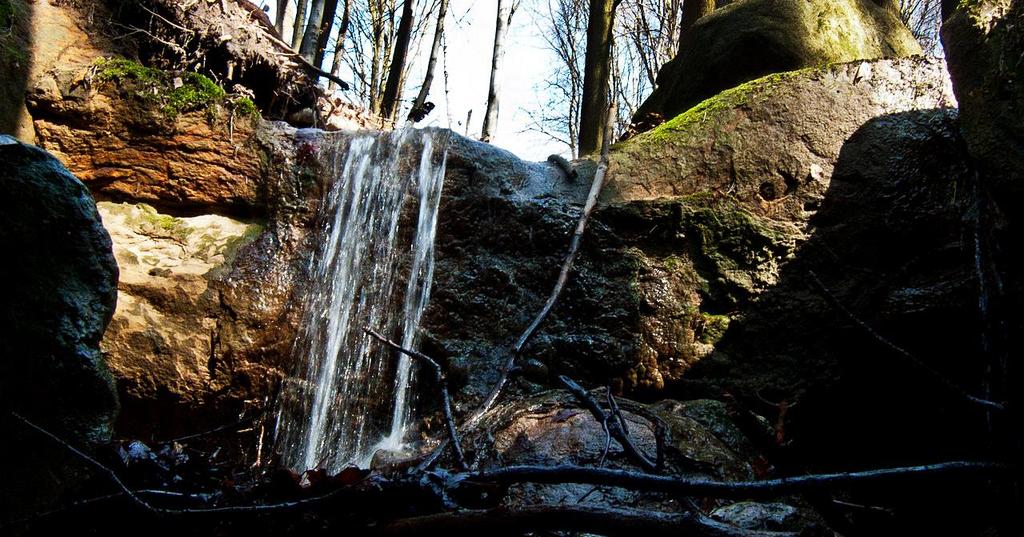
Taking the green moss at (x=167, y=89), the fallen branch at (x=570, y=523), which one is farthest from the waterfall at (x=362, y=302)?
the fallen branch at (x=570, y=523)

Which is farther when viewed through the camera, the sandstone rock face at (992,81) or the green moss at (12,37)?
the green moss at (12,37)

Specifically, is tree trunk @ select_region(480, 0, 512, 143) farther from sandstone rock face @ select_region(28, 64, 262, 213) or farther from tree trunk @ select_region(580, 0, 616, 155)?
sandstone rock face @ select_region(28, 64, 262, 213)

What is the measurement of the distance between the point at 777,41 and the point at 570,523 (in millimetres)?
6501

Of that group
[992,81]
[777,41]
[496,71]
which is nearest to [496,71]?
[496,71]

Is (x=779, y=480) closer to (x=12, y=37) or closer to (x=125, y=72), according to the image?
(x=125, y=72)

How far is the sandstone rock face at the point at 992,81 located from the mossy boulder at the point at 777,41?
295 cm

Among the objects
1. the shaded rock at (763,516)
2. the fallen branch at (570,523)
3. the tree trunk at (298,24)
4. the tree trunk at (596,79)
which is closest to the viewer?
the fallen branch at (570,523)

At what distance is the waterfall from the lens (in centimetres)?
478

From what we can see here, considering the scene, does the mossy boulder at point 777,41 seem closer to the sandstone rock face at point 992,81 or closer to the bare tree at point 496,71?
the sandstone rock face at point 992,81

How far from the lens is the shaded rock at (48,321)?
1.76 m

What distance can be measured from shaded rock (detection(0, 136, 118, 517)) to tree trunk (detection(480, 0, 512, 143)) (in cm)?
1176

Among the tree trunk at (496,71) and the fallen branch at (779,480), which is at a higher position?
the tree trunk at (496,71)

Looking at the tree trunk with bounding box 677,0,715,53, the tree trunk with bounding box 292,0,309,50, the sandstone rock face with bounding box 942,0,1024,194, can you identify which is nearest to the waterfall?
the sandstone rock face with bounding box 942,0,1024,194

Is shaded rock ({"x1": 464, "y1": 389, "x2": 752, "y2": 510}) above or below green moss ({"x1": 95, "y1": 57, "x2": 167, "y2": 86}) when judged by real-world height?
below
